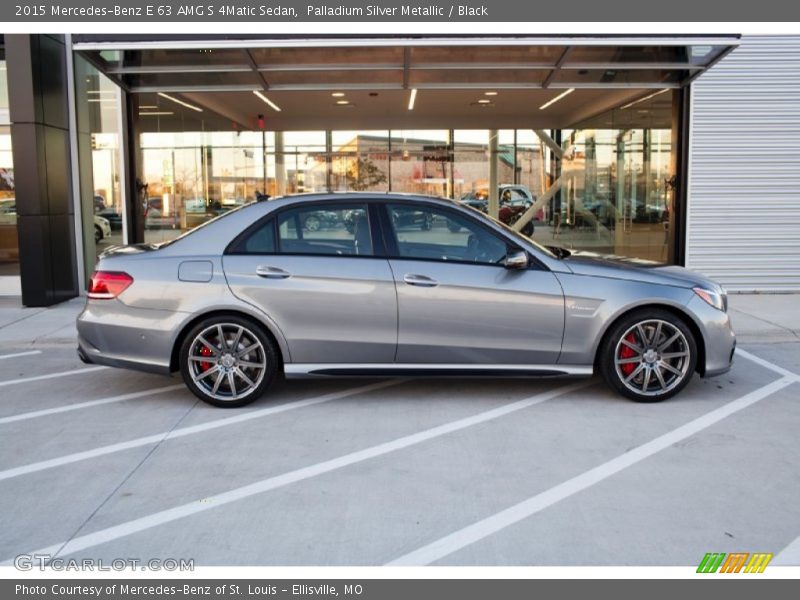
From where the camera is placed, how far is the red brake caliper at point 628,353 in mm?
6363

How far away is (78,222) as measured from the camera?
471 inches

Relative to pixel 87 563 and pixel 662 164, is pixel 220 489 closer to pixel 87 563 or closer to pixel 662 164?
pixel 87 563

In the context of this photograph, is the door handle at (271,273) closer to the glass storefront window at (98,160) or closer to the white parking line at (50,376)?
the white parking line at (50,376)

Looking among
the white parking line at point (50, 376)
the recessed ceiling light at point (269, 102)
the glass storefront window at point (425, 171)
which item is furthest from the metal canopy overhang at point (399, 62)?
the white parking line at point (50, 376)

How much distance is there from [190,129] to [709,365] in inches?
485

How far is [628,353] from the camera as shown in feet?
21.0

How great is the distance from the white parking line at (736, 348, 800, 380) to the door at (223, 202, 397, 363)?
3775 mm

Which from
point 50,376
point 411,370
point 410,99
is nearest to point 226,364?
point 411,370

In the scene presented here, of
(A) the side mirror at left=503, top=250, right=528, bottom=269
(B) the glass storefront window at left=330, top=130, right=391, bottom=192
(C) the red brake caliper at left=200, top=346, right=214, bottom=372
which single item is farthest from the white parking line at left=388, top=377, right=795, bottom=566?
(B) the glass storefront window at left=330, top=130, right=391, bottom=192

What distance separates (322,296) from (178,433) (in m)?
1.44

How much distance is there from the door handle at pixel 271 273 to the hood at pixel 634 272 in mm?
2186

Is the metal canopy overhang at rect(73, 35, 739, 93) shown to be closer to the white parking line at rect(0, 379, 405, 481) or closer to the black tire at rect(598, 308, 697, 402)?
the black tire at rect(598, 308, 697, 402)

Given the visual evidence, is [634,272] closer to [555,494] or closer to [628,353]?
[628,353]
